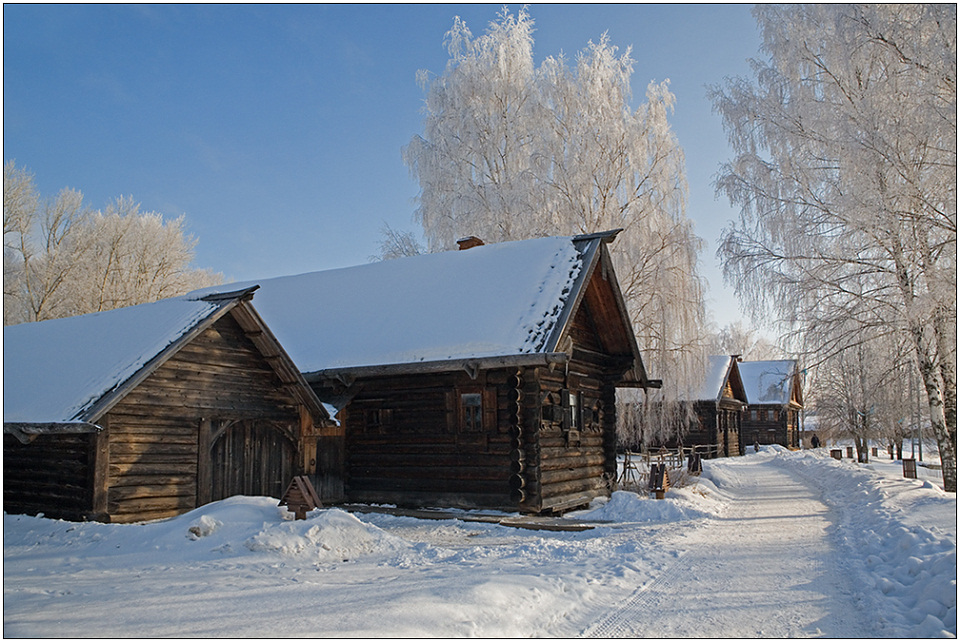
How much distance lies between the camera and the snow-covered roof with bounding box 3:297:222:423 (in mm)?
11102

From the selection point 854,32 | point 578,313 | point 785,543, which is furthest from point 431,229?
point 785,543

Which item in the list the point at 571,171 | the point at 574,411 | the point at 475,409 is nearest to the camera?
the point at 475,409

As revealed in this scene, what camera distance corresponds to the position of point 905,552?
8594 millimetres

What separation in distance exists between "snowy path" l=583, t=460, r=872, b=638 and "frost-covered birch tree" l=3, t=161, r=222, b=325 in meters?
32.5

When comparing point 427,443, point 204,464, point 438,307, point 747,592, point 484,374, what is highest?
point 438,307

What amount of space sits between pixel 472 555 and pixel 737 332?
7707 cm

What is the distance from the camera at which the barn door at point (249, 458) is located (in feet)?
42.9

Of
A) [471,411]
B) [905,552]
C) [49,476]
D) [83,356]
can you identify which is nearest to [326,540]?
[49,476]

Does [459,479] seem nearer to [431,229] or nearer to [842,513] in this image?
[842,513]

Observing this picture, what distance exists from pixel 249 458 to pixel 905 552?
1112cm

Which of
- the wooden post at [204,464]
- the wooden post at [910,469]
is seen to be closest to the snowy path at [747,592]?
the wooden post at [910,469]

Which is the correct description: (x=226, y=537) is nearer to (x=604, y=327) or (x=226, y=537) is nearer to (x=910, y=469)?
(x=604, y=327)

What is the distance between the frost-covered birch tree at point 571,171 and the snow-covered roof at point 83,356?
12782 millimetres

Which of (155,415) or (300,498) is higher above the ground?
(155,415)
